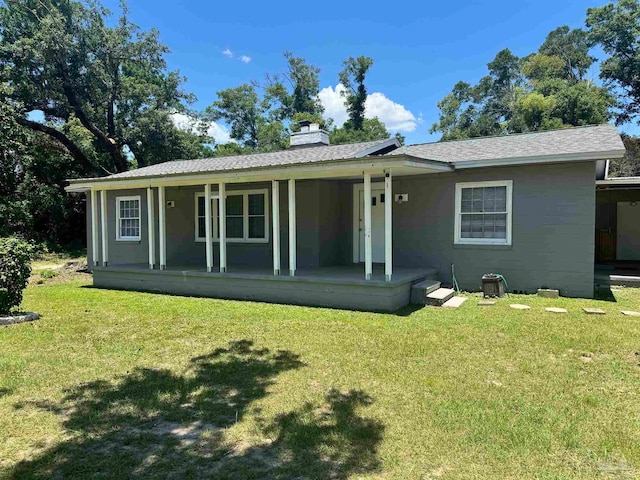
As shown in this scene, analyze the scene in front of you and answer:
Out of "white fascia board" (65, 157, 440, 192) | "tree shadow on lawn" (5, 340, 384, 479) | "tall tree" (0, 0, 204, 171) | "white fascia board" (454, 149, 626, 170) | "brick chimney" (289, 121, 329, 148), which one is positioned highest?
"tall tree" (0, 0, 204, 171)

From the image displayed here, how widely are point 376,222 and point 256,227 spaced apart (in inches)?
124

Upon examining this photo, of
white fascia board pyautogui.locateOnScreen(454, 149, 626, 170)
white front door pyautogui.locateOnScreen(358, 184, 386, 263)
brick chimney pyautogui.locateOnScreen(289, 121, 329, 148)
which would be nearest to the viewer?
white fascia board pyautogui.locateOnScreen(454, 149, 626, 170)

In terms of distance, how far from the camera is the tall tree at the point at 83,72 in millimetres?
19891

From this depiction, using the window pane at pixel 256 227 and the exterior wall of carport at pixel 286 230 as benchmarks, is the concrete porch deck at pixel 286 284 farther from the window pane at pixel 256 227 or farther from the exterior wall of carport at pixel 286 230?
the window pane at pixel 256 227

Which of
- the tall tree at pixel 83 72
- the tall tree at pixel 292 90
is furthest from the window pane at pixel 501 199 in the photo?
the tall tree at pixel 292 90

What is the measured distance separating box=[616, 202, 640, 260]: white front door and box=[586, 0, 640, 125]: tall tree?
60.3 ft

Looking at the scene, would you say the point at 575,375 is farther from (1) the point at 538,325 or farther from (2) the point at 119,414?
(2) the point at 119,414

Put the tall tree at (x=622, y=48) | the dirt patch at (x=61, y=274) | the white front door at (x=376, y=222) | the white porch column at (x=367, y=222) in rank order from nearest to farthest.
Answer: the white porch column at (x=367, y=222)
the white front door at (x=376, y=222)
the dirt patch at (x=61, y=274)
the tall tree at (x=622, y=48)

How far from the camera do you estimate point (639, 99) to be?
1029 inches

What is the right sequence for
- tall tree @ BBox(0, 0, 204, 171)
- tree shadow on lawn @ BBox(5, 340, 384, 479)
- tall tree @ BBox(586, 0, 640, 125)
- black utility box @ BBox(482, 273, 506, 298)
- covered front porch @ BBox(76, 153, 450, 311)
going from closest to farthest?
tree shadow on lawn @ BBox(5, 340, 384, 479) < covered front porch @ BBox(76, 153, 450, 311) < black utility box @ BBox(482, 273, 506, 298) < tall tree @ BBox(0, 0, 204, 171) < tall tree @ BBox(586, 0, 640, 125)

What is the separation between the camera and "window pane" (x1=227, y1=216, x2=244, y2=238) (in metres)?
11.5

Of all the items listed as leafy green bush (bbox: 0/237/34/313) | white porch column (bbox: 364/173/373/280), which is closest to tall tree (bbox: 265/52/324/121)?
white porch column (bbox: 364/173/373/280)

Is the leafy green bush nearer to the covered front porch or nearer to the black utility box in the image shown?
the covered front porch

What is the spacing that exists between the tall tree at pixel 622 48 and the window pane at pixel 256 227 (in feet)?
86.5
